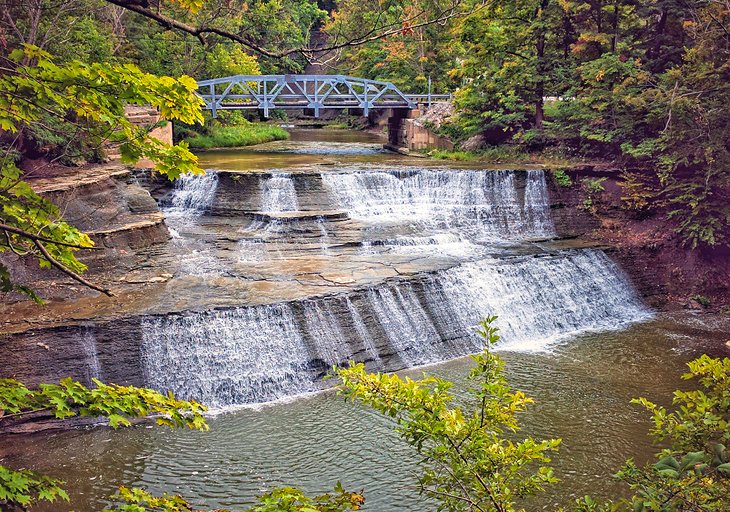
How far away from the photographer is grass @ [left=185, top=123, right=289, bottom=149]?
89.6 ft

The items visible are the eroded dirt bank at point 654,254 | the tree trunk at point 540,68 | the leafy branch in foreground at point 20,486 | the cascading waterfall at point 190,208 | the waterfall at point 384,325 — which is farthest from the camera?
the tree trunk at point 540,68

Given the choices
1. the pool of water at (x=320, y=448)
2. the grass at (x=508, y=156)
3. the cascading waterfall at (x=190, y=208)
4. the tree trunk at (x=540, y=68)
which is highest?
the tree trunk at (x=540, y=68)

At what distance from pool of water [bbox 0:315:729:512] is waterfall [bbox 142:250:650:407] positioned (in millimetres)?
803

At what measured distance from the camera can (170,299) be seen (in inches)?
451

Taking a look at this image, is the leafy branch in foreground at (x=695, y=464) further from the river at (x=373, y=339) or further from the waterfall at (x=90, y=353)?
the waterfall at (x=90, y=353)

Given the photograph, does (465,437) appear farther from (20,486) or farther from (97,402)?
(20,486)

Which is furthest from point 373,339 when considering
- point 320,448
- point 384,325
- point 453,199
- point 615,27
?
point 615,27

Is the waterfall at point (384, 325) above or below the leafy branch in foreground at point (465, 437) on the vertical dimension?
below

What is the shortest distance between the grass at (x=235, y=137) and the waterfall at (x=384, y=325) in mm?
16705

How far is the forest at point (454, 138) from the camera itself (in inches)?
141

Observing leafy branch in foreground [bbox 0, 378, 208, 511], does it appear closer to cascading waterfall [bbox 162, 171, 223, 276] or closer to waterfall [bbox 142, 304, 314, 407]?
waterfall [bbox 142, 304, 314, 407]

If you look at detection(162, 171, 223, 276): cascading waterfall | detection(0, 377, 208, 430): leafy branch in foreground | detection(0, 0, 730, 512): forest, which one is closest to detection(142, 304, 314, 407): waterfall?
detection(0, 0, 730, 512): forest

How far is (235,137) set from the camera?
29016mm

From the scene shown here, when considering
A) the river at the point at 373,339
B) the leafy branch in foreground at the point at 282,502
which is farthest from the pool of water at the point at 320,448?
the leafy branch in foreground at the point at 282,502
